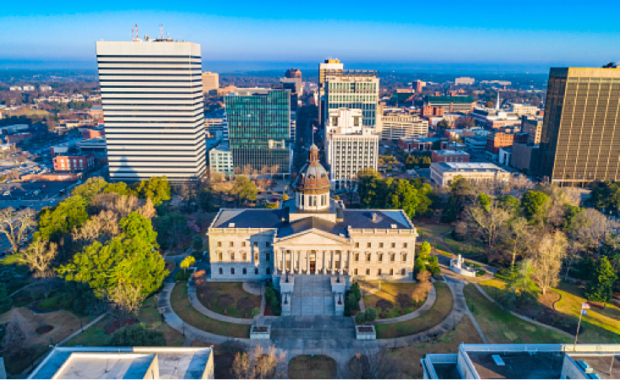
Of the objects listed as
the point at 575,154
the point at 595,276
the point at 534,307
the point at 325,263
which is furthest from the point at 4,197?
the point at 575,154

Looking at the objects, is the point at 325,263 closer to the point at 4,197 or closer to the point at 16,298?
the point at 16,298

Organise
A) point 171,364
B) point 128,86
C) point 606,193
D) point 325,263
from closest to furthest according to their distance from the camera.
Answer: point 171,364 → point 325,263 → point 606,193 → point 128,86

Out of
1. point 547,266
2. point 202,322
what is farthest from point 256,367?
point 547,266

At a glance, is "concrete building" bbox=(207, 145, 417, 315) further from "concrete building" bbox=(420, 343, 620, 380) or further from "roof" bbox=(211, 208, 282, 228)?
"concrete building" bbox=(420, 343, 620, 380)

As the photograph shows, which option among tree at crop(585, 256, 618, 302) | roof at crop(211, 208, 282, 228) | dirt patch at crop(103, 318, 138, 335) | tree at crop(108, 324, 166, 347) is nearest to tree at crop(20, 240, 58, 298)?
dirt patch at crop(103, 318, 138, 335)

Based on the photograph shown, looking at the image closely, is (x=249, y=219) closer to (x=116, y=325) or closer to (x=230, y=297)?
(x=230, y=297)

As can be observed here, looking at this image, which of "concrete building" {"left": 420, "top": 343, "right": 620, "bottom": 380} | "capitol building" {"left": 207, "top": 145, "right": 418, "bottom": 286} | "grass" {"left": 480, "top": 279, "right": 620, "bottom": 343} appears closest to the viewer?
"concrete building" {"left": 420, "top": 343, "right": 620, "bottom": 380}
